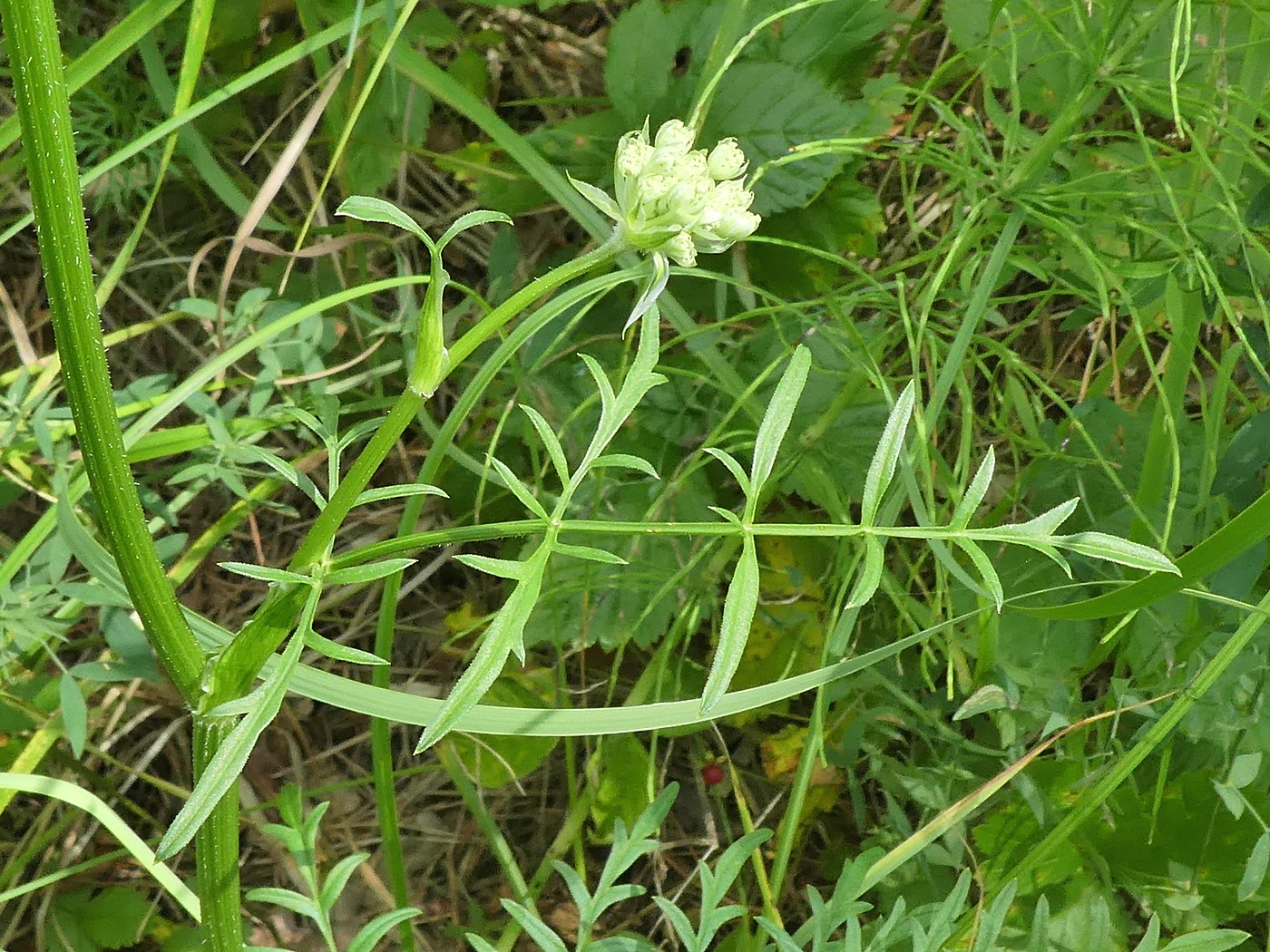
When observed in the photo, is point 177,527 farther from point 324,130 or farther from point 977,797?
point 977,797

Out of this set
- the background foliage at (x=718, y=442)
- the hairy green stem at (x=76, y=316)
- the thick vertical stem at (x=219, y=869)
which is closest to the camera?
the hairy green stem at (x=76, y=316)

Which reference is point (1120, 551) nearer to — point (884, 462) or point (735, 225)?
point (884, 462)

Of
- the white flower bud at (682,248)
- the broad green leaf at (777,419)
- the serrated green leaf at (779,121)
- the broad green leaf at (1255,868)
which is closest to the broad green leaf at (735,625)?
the broad green leaf at (777,419)

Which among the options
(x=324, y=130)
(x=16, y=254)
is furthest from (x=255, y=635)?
(x=16, y=254)

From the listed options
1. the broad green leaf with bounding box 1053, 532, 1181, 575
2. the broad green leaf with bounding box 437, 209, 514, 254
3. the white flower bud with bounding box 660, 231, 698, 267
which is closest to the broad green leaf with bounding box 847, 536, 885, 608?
the broad green leaf with bounding box 1053, 532, 1181, 575

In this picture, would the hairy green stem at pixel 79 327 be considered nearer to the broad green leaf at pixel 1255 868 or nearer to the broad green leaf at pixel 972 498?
the broad green leaf at pixel 972 498

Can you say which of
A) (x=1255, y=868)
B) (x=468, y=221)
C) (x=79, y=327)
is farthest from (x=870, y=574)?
(x=1255, y=868)
